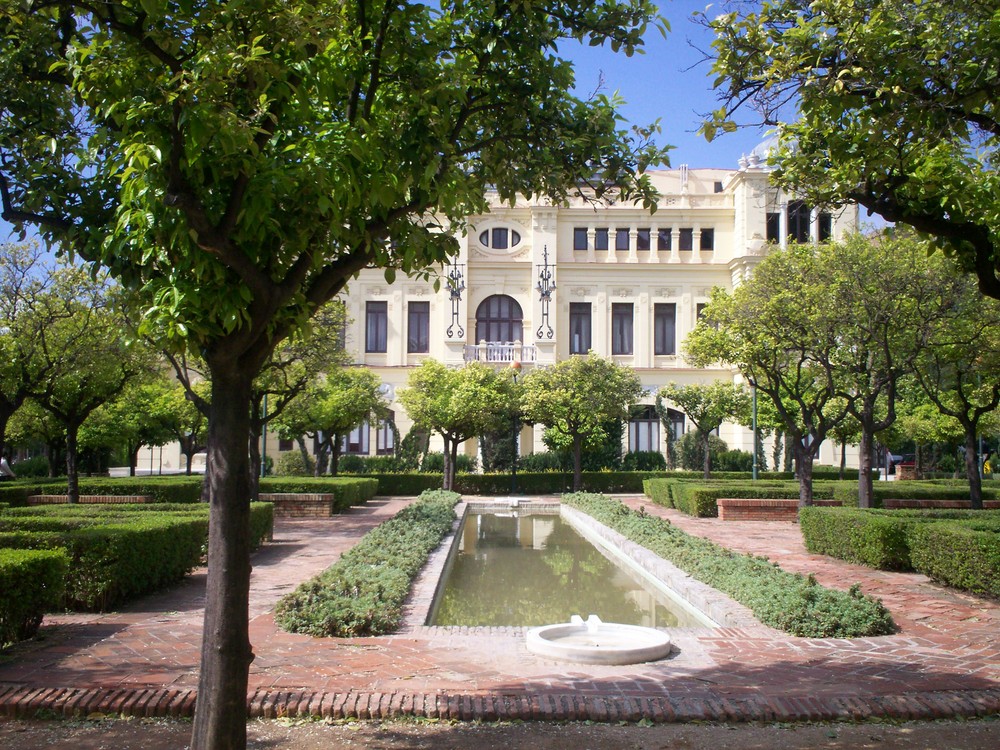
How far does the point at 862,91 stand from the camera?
21.3 feet

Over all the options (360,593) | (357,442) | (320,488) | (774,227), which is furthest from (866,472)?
(357,442)

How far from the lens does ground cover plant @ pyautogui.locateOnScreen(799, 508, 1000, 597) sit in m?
10.2

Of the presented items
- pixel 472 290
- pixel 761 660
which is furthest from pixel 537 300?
pixel 761 660

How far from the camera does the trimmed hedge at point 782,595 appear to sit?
320 inches

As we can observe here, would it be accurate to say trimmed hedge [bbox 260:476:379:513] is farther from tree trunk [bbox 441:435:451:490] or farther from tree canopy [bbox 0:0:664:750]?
tree canopy [bbox 0:0:664:750]

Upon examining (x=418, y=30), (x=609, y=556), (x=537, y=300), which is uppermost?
(x=537, y=300)

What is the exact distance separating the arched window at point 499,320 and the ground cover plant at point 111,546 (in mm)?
29363

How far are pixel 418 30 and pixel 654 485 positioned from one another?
25071 mm

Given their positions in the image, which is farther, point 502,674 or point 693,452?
point 693,452

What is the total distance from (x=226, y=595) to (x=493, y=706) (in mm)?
2263

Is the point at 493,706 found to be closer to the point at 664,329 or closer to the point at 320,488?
the point at 320,488

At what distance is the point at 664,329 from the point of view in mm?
41625

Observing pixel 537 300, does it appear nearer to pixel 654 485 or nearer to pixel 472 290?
pixel 472 290

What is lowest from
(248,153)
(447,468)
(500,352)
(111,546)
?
(111,546)
